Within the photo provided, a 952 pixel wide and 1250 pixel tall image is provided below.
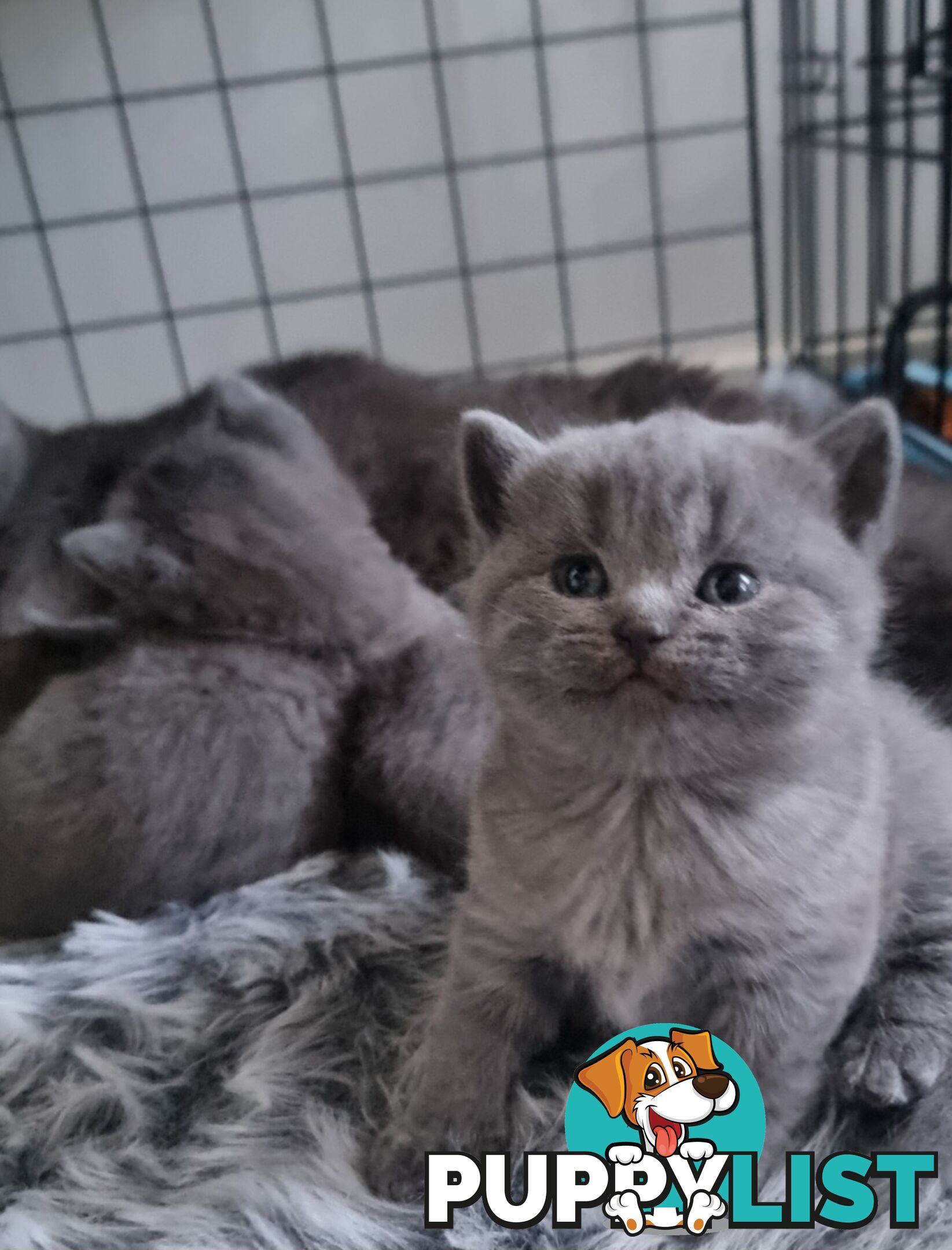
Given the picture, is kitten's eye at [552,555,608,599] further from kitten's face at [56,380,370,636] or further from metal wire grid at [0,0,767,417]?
metal wire grid at [0,0,767,417]

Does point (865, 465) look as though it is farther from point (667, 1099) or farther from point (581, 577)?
point (667, 1099)

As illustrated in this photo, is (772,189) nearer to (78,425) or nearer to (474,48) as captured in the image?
(474,48)

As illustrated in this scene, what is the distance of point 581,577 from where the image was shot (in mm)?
542

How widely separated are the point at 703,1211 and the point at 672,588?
0.32 m

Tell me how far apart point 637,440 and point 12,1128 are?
0.57 metres

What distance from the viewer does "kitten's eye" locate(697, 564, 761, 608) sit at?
1.70ft

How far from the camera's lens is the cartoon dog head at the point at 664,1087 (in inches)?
21.0

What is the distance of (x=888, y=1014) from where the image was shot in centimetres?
66

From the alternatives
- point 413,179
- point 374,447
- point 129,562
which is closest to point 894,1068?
point 129,562

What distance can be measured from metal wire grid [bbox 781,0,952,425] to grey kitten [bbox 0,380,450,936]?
76 centimetres

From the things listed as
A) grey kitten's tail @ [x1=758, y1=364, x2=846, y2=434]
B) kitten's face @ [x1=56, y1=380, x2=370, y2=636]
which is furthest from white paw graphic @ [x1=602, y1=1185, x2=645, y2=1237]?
grey kitten's tail @ [x1=758, y1=364, x2=846, y2=434]

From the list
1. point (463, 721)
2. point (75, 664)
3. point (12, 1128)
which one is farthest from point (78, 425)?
point (12, 1128)

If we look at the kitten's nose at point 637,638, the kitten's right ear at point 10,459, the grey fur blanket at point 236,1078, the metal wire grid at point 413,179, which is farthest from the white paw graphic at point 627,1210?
the metal wire grid at point 413,179

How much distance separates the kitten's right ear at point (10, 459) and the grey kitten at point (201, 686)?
23cm
